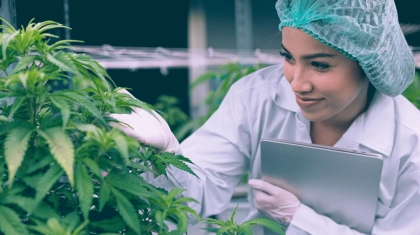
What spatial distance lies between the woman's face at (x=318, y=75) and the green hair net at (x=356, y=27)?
0.07ft

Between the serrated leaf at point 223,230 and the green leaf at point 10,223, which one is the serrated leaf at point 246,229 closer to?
the serrated leaf at point 223,230

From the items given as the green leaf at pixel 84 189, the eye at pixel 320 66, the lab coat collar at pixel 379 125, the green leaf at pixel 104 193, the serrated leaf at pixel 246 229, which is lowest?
the serrated leaf at pixel 246 229

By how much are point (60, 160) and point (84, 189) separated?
59 mm

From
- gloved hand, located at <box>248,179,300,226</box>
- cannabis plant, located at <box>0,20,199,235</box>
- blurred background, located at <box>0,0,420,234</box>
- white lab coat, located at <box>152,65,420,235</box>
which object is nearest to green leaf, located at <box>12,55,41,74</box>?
cannabis plant, located at <box>0,20,199,235</box>

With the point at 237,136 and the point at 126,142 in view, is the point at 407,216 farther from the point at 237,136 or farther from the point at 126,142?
the point at 126,142

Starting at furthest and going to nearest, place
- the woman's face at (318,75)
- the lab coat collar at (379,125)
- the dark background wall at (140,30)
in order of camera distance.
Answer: the dark background wall at (140,30)
the lab coat collar at (379,125)
the woman's face at (318,75)

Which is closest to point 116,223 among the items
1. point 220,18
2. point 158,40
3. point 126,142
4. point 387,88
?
point 126,142

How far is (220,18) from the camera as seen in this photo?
10.7 ft

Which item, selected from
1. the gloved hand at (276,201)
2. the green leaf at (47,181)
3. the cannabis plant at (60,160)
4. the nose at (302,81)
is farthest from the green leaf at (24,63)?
the gloved hand at (276,201)

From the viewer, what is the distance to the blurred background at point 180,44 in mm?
2227

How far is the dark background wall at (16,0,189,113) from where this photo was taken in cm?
254

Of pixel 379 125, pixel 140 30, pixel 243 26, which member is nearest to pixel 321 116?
pixel 379 125

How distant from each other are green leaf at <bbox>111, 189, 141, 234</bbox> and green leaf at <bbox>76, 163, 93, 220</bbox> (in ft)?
0.16

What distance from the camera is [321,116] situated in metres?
1.26
